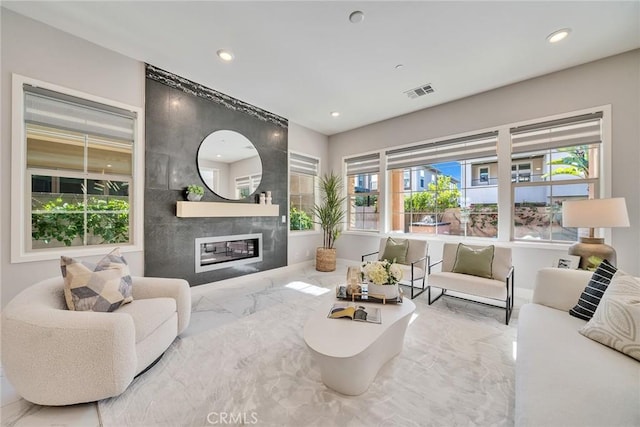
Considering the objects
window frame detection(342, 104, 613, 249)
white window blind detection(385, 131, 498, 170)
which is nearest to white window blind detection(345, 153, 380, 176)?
white window blind detection(385, 131, 498, 170)

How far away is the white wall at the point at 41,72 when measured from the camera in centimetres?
219

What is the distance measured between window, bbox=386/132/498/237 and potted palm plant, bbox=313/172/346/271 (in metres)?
1.17

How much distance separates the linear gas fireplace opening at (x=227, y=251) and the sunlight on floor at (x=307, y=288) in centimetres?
87

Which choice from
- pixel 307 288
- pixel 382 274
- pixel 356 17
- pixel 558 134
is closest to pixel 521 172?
pixel 558 134

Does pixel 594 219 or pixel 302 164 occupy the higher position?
pixel 302 164

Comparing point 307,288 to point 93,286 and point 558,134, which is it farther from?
point 558,134

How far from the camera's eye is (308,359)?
1.97m

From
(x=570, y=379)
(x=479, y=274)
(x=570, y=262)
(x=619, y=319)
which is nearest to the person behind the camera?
(x=570, y=379)

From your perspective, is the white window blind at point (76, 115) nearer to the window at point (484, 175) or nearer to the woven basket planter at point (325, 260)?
the woven basket planter at point (325, 260)

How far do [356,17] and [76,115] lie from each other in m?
3.16

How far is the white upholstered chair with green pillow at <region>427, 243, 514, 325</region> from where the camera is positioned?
2697 millimetres

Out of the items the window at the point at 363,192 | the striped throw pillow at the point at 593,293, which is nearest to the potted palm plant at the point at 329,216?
the window at the point at 363,192

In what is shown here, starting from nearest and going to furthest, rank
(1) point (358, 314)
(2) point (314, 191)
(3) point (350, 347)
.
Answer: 1. (3) point (350, 347)
2. (1) point (358, 314)
3. (2) point (314, 191)

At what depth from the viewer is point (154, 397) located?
157cm
